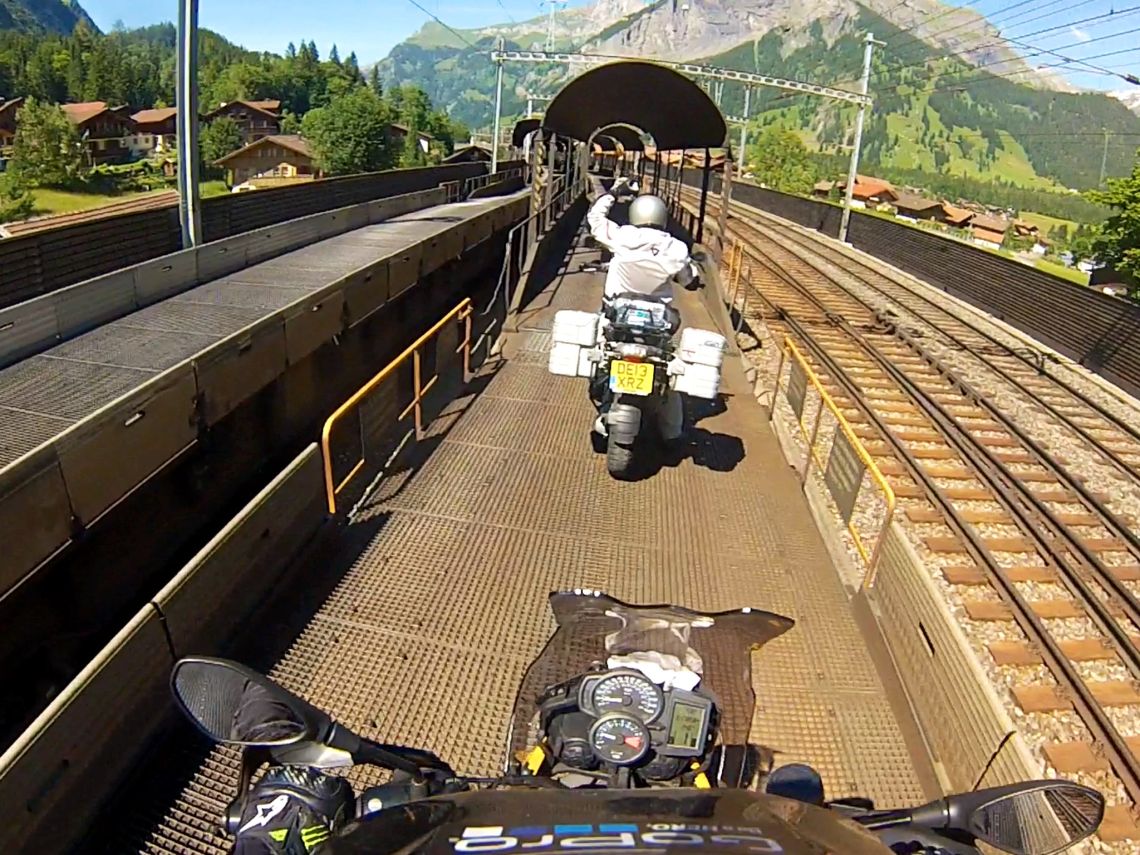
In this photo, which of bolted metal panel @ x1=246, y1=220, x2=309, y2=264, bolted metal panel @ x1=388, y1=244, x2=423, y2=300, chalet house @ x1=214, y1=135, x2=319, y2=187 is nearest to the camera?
bolted metal panel @ x1=388, y1=244, x2=423, y2=300

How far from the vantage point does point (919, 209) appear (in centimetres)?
12975

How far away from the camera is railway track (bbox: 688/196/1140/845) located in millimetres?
6059

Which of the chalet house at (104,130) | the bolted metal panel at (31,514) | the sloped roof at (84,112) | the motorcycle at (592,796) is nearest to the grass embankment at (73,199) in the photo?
the chalet house at (104,130)

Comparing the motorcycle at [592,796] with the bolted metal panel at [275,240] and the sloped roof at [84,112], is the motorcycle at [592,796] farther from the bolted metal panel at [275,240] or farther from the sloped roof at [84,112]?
the sloped roof at [84,112]

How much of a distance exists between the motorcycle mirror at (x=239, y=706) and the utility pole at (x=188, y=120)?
9410 mm

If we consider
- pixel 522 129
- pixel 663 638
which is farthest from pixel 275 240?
pixel 522 129

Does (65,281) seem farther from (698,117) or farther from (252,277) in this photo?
(698,117)

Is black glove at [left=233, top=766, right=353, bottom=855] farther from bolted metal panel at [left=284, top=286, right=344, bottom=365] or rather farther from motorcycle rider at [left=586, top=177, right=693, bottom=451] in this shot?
bolted metal panel at [left=284, top=286, right=344, bottom=365]

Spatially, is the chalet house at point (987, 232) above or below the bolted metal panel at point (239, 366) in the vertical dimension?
above

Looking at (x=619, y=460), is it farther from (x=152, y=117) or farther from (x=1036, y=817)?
(x=152, y=117)

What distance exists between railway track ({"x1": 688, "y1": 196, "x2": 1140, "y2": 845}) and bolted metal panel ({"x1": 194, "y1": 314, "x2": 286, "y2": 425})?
6.73 metres

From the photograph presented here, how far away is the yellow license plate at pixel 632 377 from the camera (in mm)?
6617

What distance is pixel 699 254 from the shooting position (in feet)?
32.2

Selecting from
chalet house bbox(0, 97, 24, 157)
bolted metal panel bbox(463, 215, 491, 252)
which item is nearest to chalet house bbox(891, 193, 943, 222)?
bolted metal panel bbox(463, 215, 491, 252)
